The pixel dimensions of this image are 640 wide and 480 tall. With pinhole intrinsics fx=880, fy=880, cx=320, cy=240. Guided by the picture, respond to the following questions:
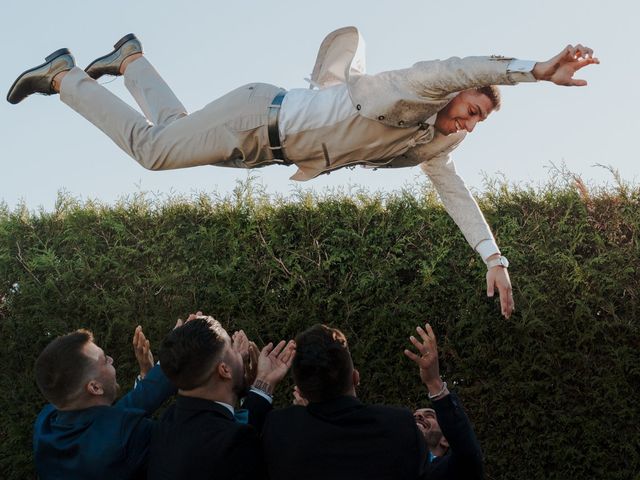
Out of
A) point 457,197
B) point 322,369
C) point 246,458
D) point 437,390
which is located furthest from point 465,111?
point 246,458

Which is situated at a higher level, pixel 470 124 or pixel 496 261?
pixel 470 124

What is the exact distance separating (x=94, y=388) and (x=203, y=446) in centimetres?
60

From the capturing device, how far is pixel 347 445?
123 inches

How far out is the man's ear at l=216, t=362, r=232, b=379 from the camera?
337cm

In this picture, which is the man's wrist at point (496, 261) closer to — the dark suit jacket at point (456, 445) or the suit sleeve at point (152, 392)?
the dark suit jacket at point (456, 445)

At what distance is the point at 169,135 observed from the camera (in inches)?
169

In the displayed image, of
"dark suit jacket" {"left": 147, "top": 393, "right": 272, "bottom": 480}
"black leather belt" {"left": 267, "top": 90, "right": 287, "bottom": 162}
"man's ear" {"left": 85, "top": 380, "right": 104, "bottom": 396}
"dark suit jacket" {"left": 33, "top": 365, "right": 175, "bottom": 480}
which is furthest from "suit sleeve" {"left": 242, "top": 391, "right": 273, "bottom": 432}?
"black leather belt" {"left": 267, "top": 90, "right": 287, "bottom": 162}

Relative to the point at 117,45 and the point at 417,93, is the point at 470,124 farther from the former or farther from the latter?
the point at 117,45

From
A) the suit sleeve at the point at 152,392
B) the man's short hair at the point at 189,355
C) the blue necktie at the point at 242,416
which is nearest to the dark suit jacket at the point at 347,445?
the blue necktie at the point at 242,416

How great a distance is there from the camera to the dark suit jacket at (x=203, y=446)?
3148 millimetres

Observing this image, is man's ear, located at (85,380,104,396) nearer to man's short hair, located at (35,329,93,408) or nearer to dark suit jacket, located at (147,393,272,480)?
man's short hair, located at (35,329,93,408)

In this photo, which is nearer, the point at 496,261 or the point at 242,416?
the point at 242,416

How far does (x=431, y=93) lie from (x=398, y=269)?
254cm

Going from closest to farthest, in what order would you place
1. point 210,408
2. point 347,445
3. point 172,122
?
point 347,445
point 210,408
point 172,122
